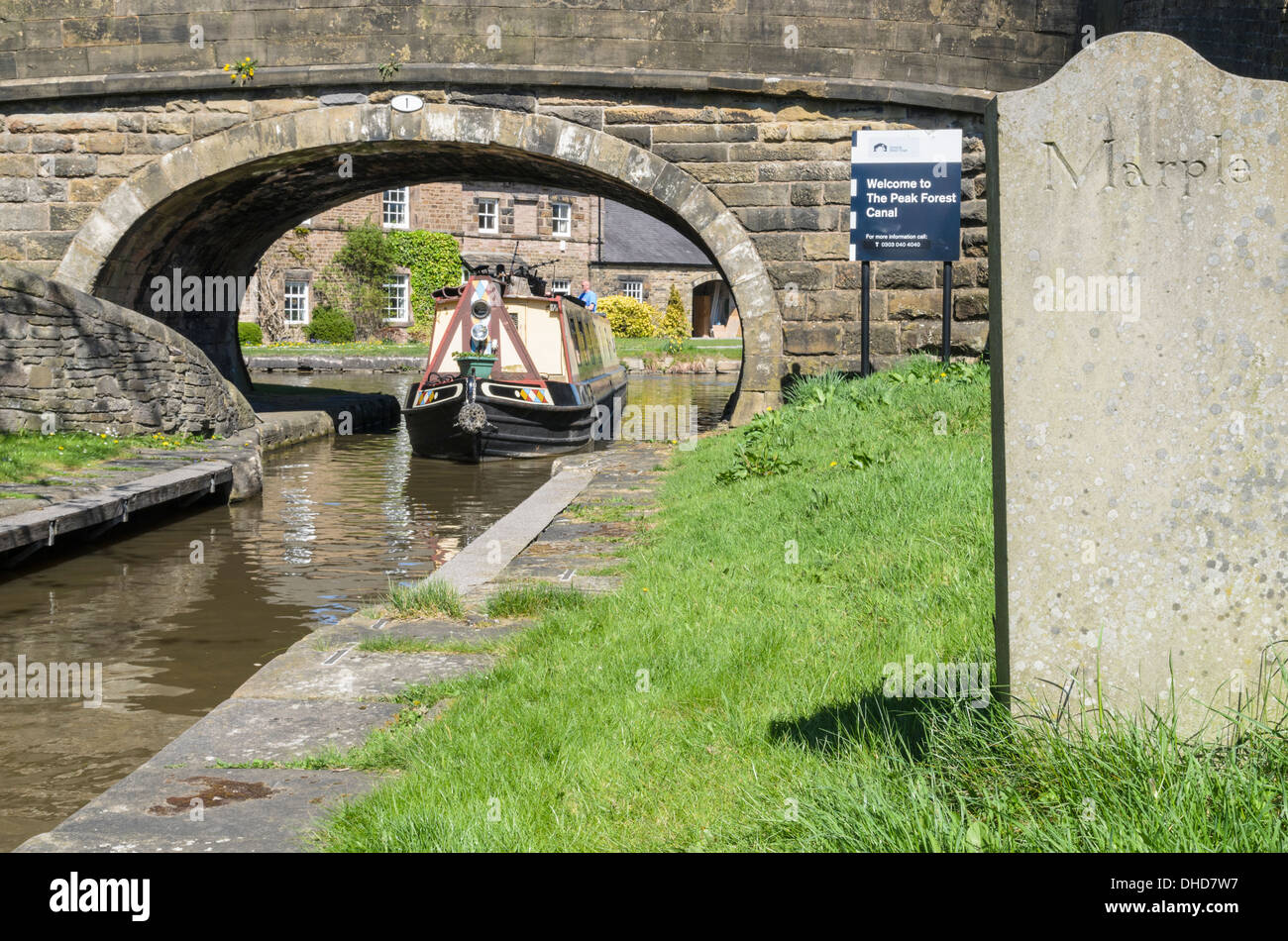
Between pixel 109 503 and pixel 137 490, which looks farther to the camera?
pixel 137 490

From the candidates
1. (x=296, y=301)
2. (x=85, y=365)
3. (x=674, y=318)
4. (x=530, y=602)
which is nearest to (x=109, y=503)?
(x=85, y=365)

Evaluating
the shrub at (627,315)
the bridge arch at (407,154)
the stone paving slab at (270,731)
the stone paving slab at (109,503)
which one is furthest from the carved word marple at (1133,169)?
the shrub at (627,315)

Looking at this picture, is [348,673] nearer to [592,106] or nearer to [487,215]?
[592,106]

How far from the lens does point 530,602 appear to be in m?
5.62

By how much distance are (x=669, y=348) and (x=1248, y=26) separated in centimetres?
2130

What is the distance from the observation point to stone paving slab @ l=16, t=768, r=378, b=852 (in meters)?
2.96

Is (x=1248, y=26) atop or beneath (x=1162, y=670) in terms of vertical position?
atop

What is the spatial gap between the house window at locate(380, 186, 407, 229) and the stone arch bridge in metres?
25.8

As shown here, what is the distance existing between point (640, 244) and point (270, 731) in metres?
42.7

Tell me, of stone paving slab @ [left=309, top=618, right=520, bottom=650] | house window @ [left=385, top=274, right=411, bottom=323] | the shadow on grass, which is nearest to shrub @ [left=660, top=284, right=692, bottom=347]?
house window @ [left=385, top=274, right=411, bottom=323]

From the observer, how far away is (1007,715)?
2873 millimetres

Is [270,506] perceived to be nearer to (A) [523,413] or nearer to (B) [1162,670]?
(A) [523,413]

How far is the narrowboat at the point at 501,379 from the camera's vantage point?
15773 mm

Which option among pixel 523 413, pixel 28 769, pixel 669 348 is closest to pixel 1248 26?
pixel 523 413
